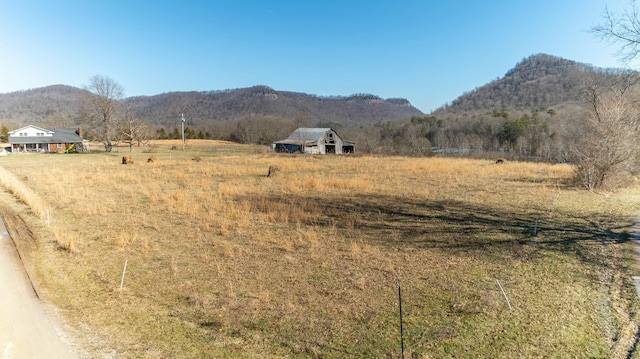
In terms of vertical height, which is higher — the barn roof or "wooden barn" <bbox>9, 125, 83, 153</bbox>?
the barn roof

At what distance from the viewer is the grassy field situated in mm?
4930

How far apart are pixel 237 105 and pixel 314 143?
4745 inches

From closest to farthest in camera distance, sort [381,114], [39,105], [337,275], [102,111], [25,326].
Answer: [25,326] < [337,275] < [102,111] < [39,105] < [381,114]

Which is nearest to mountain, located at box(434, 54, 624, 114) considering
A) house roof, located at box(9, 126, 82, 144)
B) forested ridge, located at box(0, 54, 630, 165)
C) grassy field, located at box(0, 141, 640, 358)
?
forested ridge, located at box(0, 54, 630, 165)

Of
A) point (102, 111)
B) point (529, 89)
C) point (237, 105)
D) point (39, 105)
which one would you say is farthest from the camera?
point (237, 105)

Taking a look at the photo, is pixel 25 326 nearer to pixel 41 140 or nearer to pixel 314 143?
pixel 314 143

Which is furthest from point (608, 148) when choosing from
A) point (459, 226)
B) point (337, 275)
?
point (337, 275)

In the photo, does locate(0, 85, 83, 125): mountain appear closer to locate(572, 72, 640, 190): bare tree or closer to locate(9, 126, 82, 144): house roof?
locate(9, 126, 82, 144): house roof

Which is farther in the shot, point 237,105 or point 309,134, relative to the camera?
point 237,105

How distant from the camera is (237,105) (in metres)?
173

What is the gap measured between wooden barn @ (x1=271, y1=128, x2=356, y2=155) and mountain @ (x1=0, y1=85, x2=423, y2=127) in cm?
7607

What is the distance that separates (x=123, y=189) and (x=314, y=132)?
50.1 metres

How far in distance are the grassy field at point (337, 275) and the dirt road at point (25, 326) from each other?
1.00 feet

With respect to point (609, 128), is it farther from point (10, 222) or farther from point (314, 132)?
point (314, 132)
